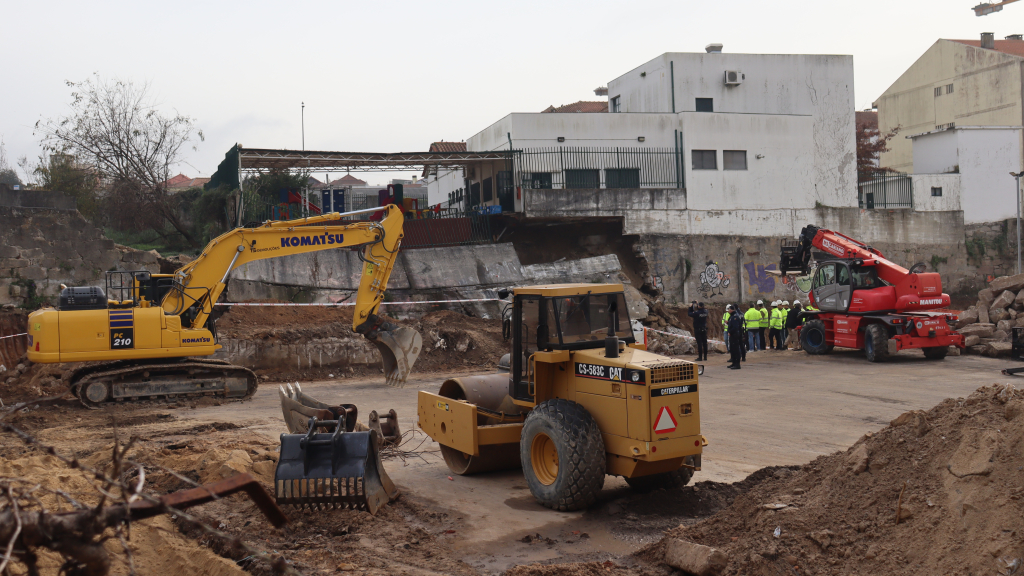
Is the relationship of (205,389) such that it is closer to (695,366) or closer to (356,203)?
(695,366)

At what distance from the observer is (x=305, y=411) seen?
29.0 feet

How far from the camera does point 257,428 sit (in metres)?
12.2

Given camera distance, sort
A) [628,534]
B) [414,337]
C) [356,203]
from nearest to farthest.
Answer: [628,534] → [414,337] → [356,203]

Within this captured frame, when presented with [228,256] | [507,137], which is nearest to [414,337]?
[228,256]

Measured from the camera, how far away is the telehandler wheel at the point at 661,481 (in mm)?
7863

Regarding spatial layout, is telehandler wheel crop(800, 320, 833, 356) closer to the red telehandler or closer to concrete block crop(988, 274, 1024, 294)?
the red telehandler

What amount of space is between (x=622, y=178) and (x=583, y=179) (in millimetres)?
1508

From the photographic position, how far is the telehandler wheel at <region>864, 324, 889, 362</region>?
19.2 meters

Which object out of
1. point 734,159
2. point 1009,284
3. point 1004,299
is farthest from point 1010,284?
point 734,159

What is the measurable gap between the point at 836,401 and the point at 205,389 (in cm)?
1195

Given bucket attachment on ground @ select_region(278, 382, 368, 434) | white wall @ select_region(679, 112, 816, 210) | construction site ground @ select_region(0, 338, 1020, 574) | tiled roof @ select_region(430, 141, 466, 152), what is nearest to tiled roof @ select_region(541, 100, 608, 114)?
tiled roof @ select_region(430, 141, 466, 152)

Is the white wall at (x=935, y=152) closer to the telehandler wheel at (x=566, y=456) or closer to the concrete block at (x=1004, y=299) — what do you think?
the concrete block at (x=1004, y=299)

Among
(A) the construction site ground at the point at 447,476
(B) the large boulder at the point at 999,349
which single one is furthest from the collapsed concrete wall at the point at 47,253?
(B) the large boulder at the point at 999,349

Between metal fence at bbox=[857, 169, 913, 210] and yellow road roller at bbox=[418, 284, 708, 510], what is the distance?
1070 inches
